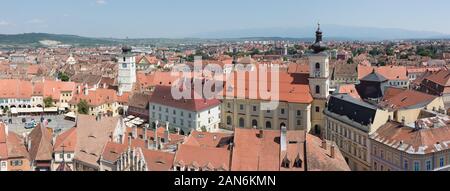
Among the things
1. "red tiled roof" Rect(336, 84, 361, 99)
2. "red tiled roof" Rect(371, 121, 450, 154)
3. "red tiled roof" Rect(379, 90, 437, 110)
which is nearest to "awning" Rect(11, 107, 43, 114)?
"red tiled roof" Rect(336, 84, 361, 99)

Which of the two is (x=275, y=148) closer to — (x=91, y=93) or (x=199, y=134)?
(x=199, y=134)

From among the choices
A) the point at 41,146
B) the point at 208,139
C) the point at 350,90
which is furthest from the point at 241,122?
the point at 41,146

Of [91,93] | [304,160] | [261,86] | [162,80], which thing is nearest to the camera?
[304,160]

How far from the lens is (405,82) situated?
67438mm

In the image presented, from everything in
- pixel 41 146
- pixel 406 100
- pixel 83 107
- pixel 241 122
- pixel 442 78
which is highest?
pixel 442 78

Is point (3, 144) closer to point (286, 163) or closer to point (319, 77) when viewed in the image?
point (286, 163)

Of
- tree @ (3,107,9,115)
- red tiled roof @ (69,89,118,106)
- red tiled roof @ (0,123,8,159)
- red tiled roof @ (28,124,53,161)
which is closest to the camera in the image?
red tiled roof @ (0,123,8,159)

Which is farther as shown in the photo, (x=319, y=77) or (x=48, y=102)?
(x=48, y=102)

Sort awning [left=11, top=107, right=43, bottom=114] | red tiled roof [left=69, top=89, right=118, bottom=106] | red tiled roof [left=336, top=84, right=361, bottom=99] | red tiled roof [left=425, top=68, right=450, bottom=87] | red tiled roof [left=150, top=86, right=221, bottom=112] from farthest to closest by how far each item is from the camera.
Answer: red tiled roof [left=425, top=68, right=450, bottom=87] < awning [left=11, top=107, right=43, bottom=114] < red tiled roof [left=69, top=89, right=118, bottom=106] < red tiled roof [left=336, top=84, right=361, bottom=99] < red tiled roof [left=150, top=86, right=221, bottom=112]

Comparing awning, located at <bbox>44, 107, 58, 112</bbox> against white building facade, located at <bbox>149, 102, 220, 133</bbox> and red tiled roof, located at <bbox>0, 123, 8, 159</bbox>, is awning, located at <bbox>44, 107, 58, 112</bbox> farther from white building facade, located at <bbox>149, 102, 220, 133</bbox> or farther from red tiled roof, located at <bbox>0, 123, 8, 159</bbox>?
red tiled roof, located at <bbox>0, 123, 8, 159</bbox>

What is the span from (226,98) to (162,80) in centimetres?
2250

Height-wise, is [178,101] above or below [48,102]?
above
